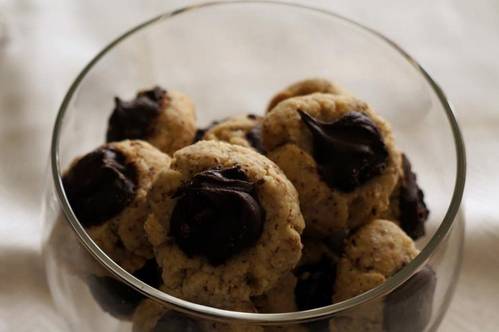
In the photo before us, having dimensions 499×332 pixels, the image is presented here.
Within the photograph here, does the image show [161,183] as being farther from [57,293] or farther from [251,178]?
[57,293]

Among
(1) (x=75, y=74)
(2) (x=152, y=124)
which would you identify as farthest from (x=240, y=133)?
(1) (x=75, y=74)

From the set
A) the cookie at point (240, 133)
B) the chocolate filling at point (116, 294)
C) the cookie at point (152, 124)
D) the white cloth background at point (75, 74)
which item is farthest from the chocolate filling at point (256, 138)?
the white cloth background at point (75, 74)

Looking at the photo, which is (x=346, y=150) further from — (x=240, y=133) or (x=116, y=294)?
(x=116, y=294)

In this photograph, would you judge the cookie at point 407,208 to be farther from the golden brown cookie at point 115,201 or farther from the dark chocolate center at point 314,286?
the golden brown cookie at point 115,201

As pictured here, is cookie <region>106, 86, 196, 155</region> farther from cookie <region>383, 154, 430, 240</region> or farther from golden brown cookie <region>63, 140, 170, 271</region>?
cookie <region>383, 154, 430, 240</region>

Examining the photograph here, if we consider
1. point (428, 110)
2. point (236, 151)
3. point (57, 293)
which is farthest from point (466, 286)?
point (57, 293)

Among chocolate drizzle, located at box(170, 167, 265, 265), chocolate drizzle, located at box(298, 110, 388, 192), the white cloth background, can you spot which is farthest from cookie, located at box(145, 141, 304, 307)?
the white cloth background
